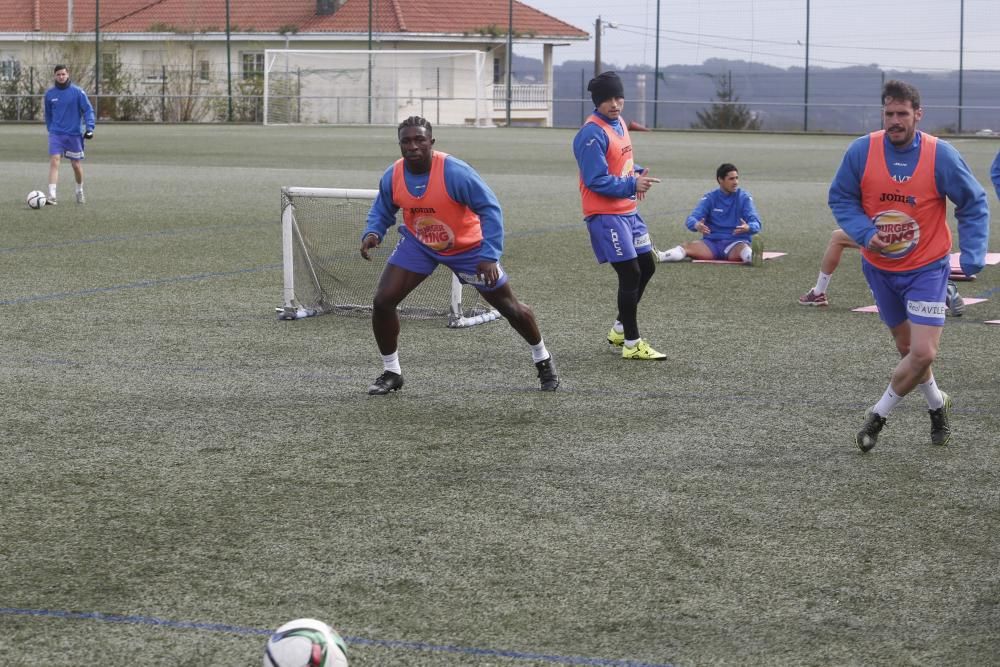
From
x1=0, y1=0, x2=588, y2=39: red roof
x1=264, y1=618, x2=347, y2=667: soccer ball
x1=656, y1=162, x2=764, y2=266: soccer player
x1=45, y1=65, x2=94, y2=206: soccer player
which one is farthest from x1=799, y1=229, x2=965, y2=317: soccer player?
x1=0, y1=0, x2=588, y2=39: red roof

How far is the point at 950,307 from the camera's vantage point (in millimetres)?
10891

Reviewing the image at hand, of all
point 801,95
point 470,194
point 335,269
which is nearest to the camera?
point 470,194

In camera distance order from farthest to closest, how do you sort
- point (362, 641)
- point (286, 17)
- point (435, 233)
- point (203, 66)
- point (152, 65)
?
point (286, 17) < point (203, 66) < point (152, 65) < point (435, 233) < point (362, 641)

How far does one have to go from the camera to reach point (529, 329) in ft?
27.4

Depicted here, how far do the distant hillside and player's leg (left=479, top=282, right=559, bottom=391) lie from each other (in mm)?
42085

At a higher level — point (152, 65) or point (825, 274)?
point (152, 65)

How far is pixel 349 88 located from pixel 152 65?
9.51 meters

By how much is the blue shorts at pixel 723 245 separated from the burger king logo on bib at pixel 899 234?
740 centimetres

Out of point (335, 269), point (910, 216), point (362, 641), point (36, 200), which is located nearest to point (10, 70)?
point (36, 200)

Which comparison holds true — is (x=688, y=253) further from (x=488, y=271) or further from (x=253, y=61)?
(x=253, y=61)

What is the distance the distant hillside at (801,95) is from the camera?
1987 inches

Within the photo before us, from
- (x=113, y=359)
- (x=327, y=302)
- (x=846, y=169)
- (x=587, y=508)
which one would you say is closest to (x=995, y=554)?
(x=587, y=508)

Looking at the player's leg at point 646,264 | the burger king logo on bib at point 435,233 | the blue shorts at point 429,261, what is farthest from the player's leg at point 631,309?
the burger king logo on bib at point 435,233

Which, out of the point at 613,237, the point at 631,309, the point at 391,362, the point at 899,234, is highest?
the point at 899,234
